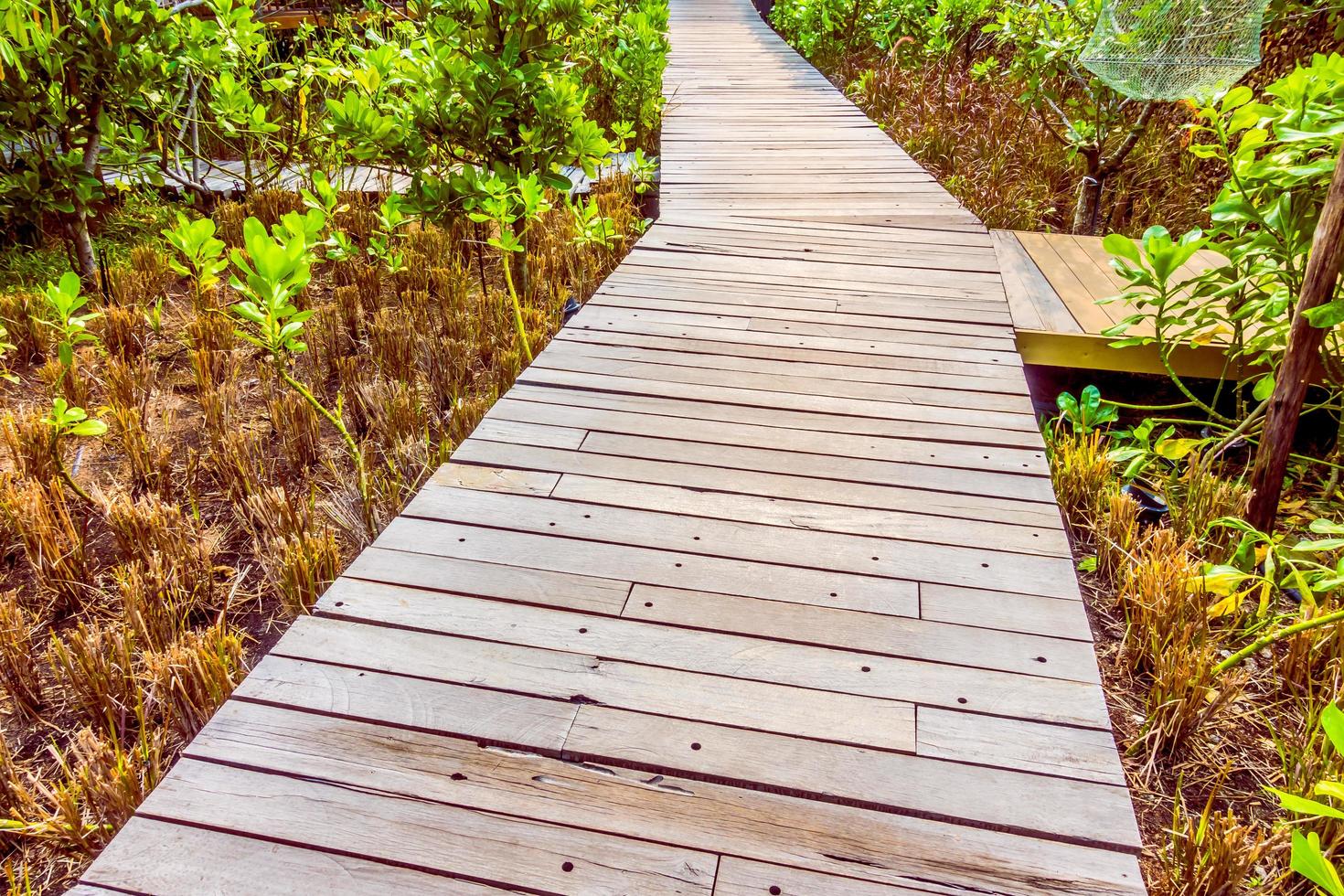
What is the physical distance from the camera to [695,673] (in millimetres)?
1597

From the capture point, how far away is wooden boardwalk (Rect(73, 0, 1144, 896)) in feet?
4.17

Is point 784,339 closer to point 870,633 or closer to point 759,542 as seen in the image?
point 759,542

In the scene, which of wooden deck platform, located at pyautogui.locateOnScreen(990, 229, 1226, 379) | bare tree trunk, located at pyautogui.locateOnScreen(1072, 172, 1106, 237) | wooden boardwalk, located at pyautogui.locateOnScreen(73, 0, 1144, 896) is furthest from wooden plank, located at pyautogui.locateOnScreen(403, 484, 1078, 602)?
bare tree trunk, located at pyautogui.locateOnScreen(1072, 172, 1106, 237)

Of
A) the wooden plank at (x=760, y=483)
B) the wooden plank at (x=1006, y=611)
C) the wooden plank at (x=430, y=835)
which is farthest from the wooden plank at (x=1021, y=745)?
the wooden plank at (x=760, y=483)

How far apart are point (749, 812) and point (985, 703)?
51 centimetres

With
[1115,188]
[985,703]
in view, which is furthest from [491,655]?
[1115,188]

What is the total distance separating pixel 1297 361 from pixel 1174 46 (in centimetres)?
212

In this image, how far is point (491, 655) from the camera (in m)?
1.63

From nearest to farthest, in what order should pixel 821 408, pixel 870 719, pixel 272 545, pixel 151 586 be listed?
1. pixel 870 719
2. pixel 151 586
3. pixel 272 545
4. pixel 821 408

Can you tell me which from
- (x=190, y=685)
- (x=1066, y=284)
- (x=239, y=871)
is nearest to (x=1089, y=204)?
(x=1066, y=284)

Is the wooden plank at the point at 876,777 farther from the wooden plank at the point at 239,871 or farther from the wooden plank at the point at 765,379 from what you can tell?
the wooden plank at the point at 765,379

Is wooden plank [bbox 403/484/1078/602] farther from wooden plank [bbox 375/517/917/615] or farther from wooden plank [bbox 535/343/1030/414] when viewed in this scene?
wooden plank [bbox 535/343/1030/414]

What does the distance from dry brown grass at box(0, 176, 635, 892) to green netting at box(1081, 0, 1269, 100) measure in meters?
2.48

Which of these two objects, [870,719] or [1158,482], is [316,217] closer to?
[870,719]
